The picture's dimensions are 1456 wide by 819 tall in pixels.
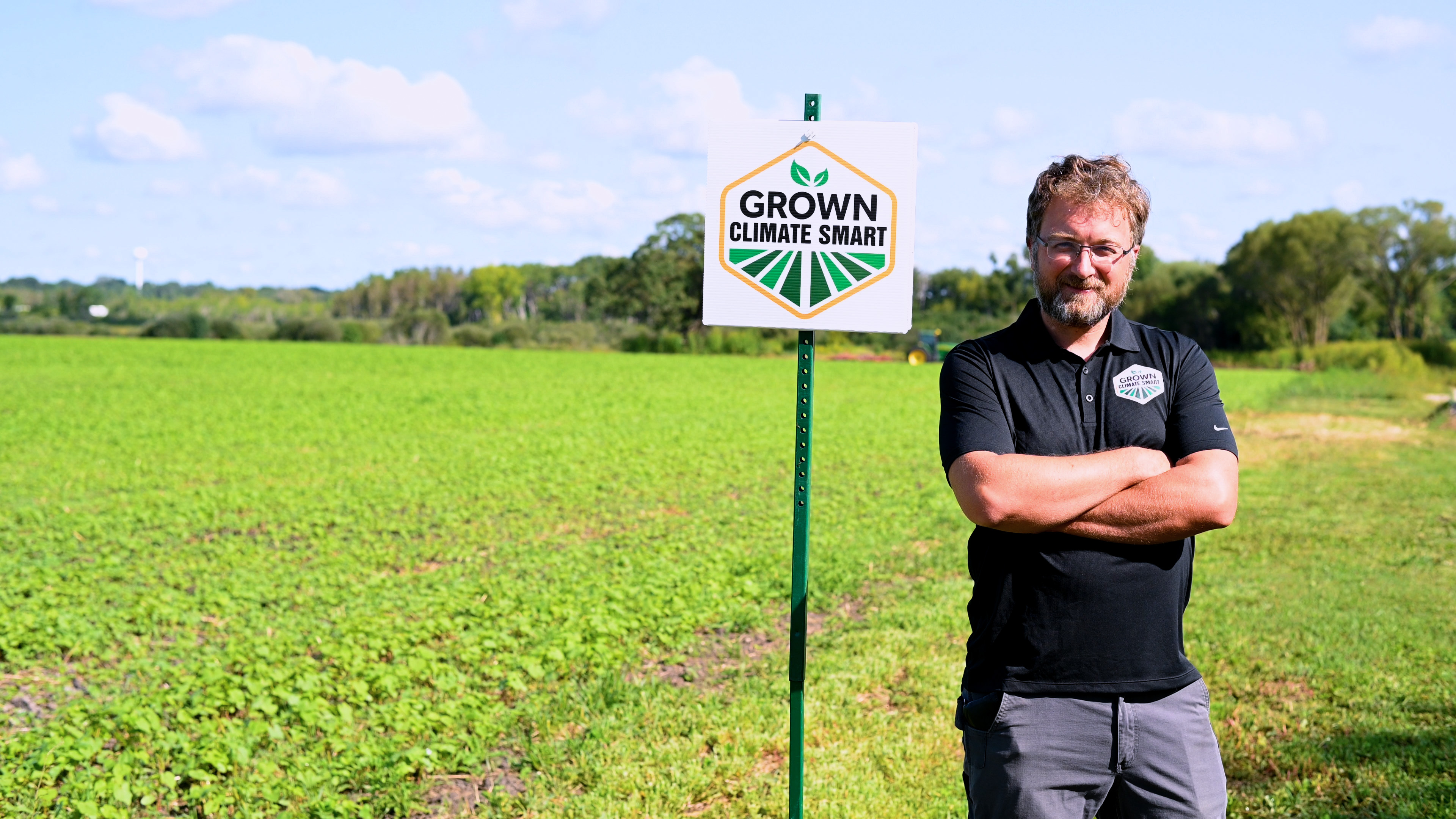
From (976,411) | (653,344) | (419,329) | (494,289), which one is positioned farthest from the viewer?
(494,289)

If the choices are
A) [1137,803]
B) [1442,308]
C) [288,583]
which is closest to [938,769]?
[1137,803]

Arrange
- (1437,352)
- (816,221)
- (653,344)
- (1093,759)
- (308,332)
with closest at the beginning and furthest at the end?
(1093,759), (816,221), (1437,352), (653,344), (308,332)

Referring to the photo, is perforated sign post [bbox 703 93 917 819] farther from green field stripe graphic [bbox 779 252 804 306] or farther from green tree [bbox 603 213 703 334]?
green tree [bbox 603 213 703 334]

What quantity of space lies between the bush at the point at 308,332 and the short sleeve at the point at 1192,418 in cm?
8476

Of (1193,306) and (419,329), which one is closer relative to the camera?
(1193,306)

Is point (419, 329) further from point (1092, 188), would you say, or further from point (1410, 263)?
point (1092, 188)

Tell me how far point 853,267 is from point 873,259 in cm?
7

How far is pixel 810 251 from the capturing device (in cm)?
340

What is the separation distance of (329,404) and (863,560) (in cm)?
1932

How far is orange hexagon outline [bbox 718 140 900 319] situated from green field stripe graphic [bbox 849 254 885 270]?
0.02m

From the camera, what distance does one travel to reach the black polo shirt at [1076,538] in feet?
8.50

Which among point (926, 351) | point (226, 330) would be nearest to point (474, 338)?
point (226, 330)

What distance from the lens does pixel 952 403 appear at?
2844 mm

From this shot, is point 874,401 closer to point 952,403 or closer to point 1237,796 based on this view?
point 1237,796
